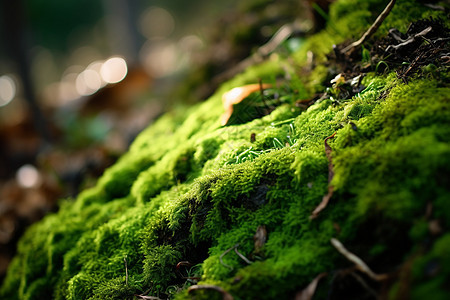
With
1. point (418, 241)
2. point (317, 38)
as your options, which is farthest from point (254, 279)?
point (317, 38)

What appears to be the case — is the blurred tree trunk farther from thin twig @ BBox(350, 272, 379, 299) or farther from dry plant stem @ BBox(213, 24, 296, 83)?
thin twig @ BBox(350, 272, 379, 299)

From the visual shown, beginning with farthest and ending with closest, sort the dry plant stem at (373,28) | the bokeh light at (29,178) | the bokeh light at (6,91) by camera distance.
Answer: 1. the bokeh light at (6,91)
2. the bokeh light at (29,178)
3. the dry plant stem at (373,28)

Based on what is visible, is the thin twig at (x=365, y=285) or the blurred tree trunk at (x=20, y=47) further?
the blurred tree trunk at (x=20, y=47)

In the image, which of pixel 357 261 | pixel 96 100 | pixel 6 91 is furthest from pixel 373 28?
pixel 6 91

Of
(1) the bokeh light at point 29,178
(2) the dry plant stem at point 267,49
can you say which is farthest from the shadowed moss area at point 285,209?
(1) the bokeh light at point 29,178

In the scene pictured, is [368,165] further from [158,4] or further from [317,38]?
[158,4]

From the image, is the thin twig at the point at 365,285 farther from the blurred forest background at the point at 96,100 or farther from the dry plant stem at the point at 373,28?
the blurred forest background at the point at 96,100

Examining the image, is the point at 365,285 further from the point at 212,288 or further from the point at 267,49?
the point at 267,49
